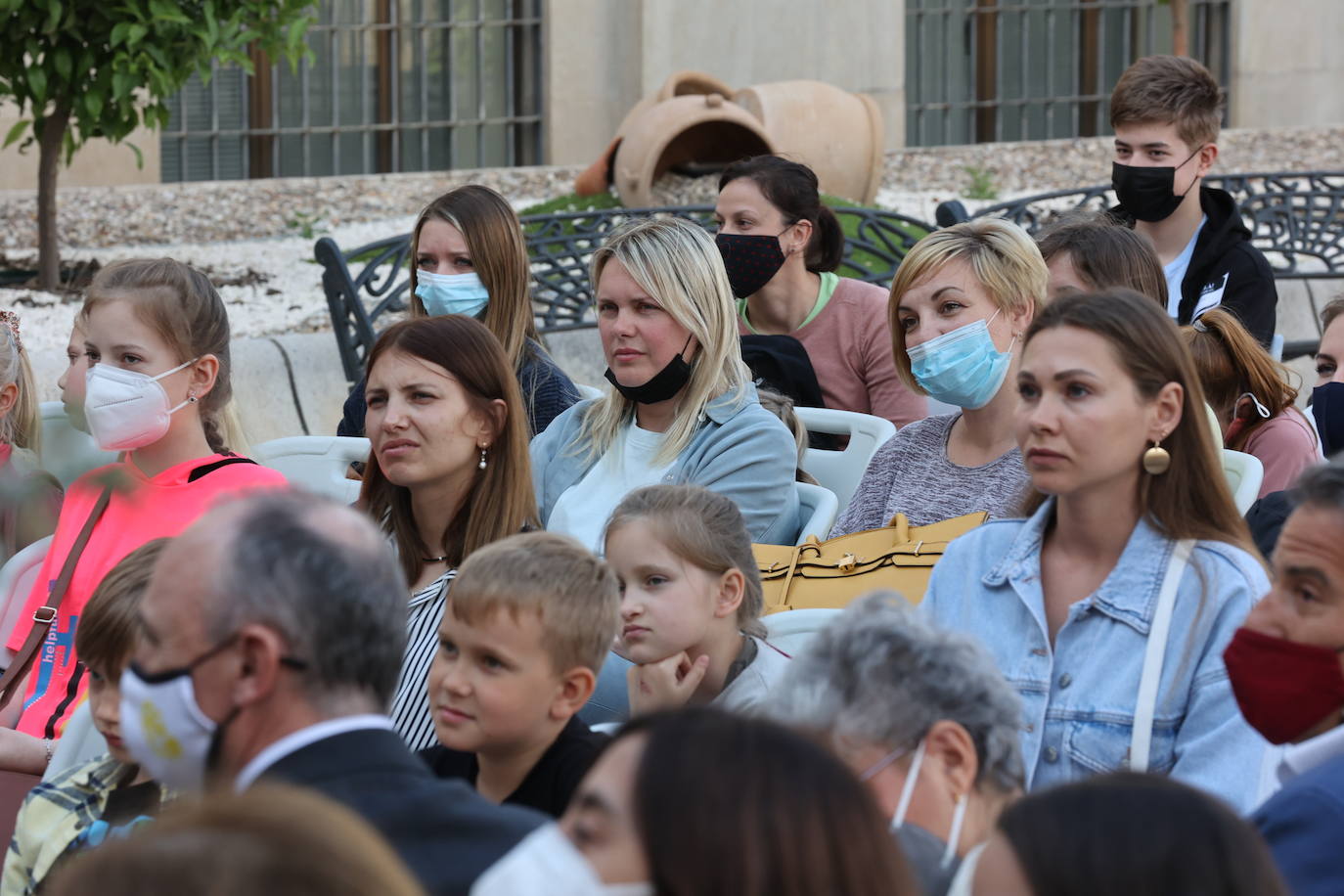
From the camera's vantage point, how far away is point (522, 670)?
9.09 feet

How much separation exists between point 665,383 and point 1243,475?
145cm

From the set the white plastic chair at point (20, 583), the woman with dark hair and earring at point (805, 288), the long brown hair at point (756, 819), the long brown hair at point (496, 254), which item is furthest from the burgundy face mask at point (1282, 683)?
the long brown hair at point (496, 254)

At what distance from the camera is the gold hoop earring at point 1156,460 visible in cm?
299

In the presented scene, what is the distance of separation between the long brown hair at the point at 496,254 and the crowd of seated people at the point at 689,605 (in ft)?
0.04

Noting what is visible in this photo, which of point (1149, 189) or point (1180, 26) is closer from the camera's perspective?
point (1149, 189)

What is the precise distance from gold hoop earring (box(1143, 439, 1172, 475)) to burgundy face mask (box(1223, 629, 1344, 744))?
0.57 meters

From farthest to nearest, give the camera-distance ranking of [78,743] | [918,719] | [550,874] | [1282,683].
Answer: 1. [78,743]
2. [1282,683]
3. [918,719]
4. [550,874]

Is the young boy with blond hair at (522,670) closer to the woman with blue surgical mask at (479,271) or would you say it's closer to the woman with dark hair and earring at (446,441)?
the woman with dark hair and earring at (446,441)

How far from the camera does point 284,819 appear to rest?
4.38 feet

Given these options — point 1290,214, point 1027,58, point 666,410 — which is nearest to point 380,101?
point 1027,58

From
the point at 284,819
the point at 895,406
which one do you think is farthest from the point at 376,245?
the point at 284,819

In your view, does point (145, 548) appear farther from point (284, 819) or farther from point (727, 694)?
point (284, 819)

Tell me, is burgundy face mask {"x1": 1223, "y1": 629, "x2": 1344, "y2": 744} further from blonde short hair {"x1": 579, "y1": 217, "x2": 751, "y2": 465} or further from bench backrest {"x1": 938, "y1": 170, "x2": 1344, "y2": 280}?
bench backrest {"x1": 938, "y1": 170, "x2": 1344, "y2": 280}

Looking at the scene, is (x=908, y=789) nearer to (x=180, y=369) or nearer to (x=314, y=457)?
(x=180, y=369)
